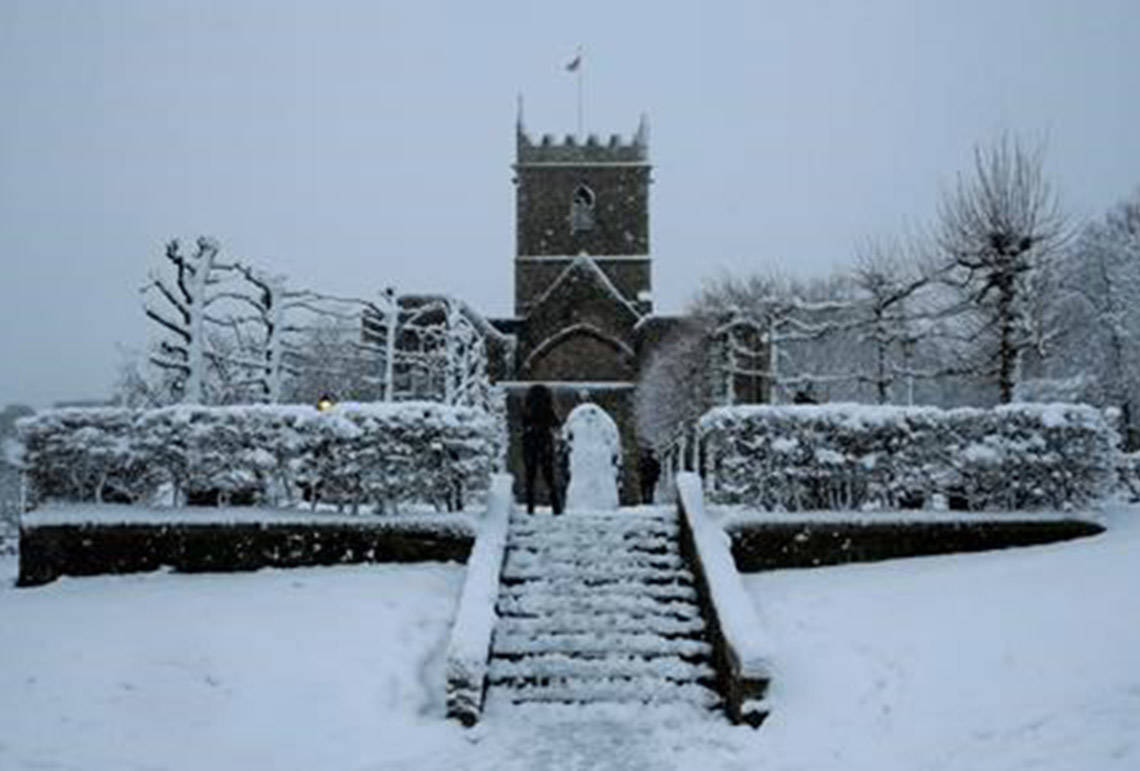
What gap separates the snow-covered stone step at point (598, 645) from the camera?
34.5 ft

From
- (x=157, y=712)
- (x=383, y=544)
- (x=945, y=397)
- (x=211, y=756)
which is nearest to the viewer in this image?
(x=211, y=756)

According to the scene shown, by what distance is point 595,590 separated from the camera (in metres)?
11.7

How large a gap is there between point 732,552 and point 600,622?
2439mm

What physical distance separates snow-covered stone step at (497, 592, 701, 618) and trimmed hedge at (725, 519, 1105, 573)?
1.67 m

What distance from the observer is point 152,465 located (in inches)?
516

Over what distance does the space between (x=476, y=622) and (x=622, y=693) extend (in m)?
1.51

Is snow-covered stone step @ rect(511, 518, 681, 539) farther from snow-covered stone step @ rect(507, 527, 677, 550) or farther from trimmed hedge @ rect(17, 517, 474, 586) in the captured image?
trimmed hedge @ rect(17, 517, 474, 586)

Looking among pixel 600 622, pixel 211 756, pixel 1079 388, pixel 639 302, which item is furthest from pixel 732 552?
pixel 639 302

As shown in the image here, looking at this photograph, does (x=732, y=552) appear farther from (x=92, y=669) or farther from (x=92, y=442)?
(x=92, y=442)

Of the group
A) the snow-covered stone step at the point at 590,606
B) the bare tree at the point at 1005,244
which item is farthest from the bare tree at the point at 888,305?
the snow-covered stone step at the point at 590,606

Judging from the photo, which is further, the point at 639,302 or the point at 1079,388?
the point at 639,302

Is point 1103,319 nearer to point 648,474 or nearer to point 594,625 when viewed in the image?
point 648,474

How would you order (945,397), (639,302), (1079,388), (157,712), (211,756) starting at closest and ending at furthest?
(211,756) → (157,712) → (1079,388) → (639,302) → (945,397)

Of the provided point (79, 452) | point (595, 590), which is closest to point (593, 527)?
point (595, 590)
